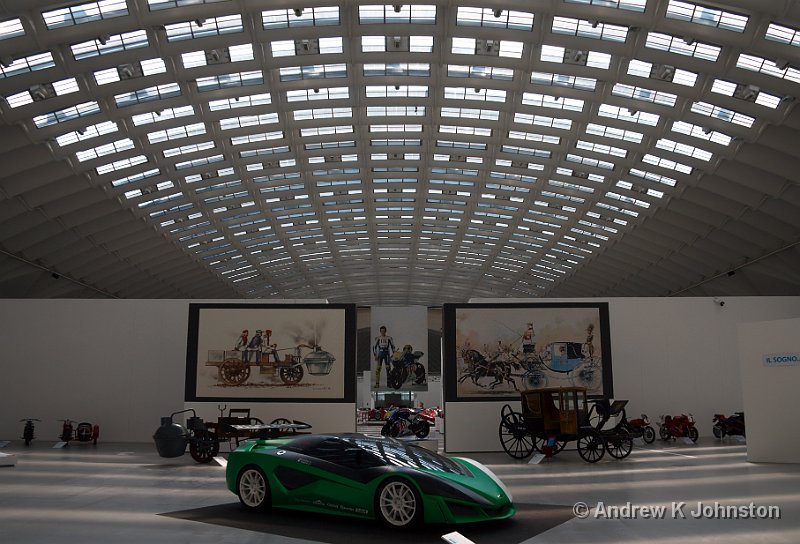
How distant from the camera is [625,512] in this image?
9727mm

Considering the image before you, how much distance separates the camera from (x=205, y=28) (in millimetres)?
24609

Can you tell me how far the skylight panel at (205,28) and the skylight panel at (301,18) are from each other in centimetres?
95

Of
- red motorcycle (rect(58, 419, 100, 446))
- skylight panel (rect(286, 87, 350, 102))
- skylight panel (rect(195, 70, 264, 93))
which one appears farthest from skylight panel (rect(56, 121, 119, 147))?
red motorcycle (rect(58, 419, 100, 446))

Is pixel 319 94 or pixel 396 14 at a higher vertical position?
pixel 396 14

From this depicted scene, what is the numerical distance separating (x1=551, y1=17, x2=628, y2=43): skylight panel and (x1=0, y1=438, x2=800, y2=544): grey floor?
45.3 feet

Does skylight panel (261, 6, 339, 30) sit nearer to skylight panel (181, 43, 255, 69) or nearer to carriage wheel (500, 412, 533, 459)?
skylight panel (181, 43, 255, 69)

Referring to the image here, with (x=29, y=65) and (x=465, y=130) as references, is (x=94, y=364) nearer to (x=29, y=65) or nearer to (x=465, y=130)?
(x=29, y=65)

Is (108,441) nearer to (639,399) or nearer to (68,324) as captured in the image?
(68,324)

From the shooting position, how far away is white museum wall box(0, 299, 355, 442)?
81.3 ft

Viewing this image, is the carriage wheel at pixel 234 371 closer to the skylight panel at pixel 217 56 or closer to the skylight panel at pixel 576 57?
the skylight panel at pixel 217 56

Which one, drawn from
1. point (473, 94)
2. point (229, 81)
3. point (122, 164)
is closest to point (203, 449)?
point (229, 81)

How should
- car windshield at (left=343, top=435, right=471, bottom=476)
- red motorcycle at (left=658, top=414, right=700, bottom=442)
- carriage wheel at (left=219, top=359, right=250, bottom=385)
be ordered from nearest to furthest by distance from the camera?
car windshield at (left=343, top=435, right=471, bottom=476)
carriage wheel at (left=219, top=359, right=250, bottom=385)
red motorcycle at (left=658, top=414, right=700, bottom=442)

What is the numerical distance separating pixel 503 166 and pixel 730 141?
38.4ft

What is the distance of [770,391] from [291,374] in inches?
499
